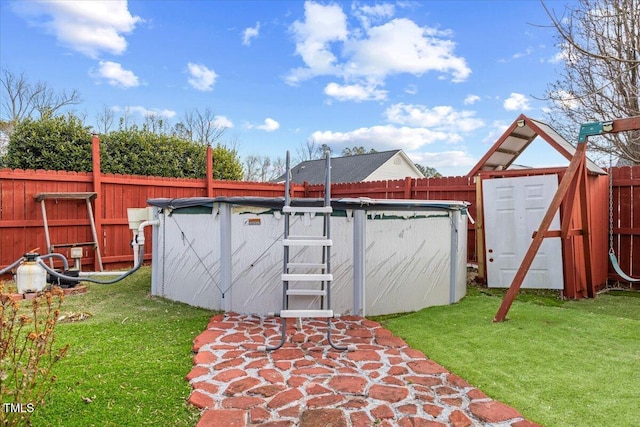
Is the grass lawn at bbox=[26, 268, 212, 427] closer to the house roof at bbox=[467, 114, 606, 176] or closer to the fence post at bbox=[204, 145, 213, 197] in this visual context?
the fence post at bbox=[204, 145, 213, 197]

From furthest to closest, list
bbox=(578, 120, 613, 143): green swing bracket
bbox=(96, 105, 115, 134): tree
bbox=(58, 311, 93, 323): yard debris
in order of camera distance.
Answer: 1. bbox=(96, 105, 115, 134): tree
2. bbox=(578, 120, 613, 143): green swing bracket
3. bbox=(58, 311, 93, 323): yard debris

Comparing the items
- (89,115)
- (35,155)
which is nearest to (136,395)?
(35,155)

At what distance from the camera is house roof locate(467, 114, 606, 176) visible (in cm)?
543

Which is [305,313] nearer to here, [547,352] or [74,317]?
[547,352]

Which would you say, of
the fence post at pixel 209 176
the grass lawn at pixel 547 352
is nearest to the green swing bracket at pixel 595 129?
the grass lawn at pixel 547 352

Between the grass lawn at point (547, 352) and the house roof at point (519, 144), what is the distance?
6.80 ft

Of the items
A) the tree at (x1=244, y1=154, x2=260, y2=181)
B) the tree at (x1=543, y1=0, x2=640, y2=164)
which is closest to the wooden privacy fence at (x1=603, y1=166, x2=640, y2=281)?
the tree at (x1=543, y1=0, x2=640, y2=164)

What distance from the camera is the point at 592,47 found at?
7.44m

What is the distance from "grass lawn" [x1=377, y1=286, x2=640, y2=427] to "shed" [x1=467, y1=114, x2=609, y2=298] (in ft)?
1.68

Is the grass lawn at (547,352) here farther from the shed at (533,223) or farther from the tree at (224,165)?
the tree at (224,165)

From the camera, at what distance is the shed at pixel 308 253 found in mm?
3996

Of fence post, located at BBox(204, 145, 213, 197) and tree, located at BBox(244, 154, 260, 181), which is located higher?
tree, located at BBox(244, 154, 260, 181)

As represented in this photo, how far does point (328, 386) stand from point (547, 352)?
6.04ft

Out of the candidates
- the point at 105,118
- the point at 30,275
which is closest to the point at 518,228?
the point at 30,275
